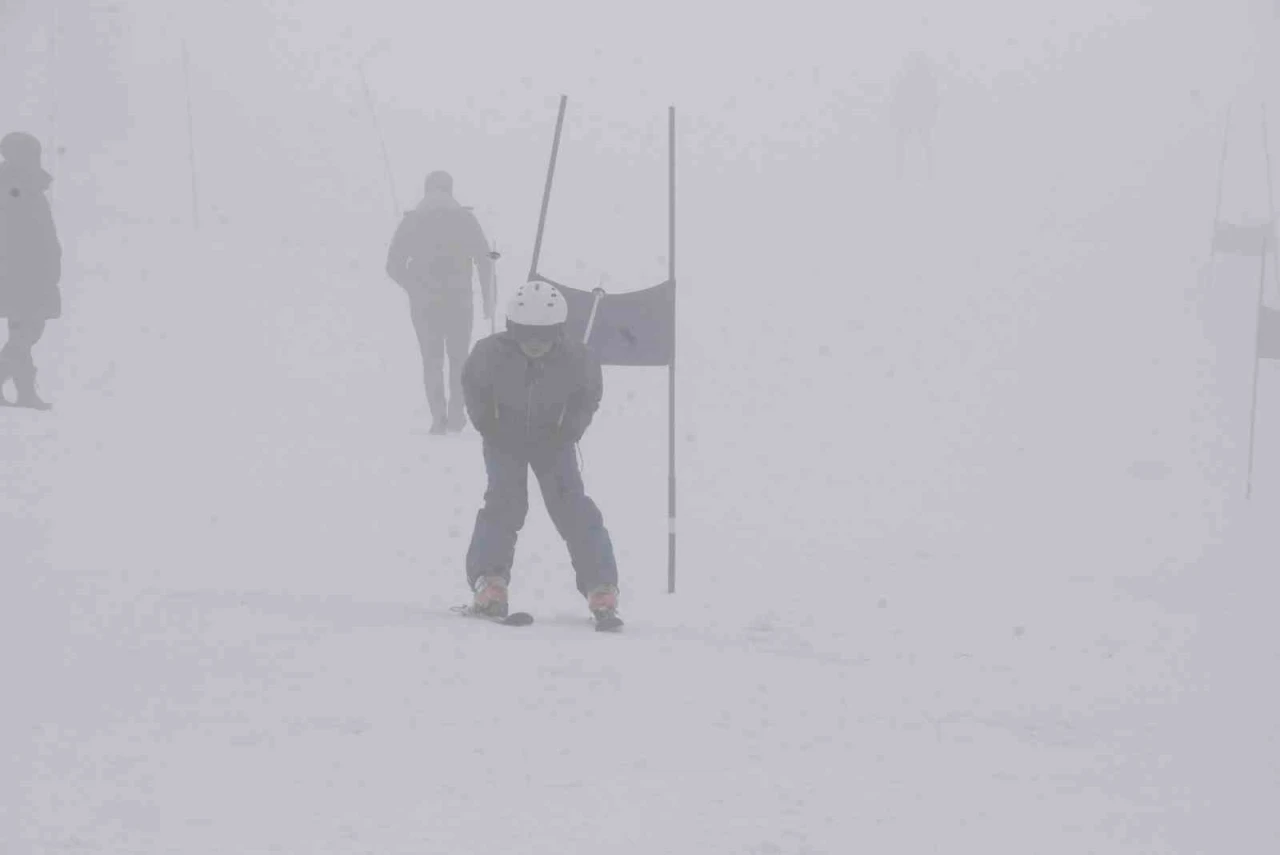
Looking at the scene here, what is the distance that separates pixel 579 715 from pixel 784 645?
2.13 m

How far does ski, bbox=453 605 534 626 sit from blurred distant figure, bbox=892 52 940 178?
3270cm

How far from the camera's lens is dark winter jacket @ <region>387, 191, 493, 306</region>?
12.6 m

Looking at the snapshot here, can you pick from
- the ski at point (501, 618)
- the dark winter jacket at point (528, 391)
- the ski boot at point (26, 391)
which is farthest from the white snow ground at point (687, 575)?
the dark winter jacket at point (528, 391)

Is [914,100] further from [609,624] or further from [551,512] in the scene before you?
[609,624]

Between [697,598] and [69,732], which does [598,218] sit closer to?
[697,598]

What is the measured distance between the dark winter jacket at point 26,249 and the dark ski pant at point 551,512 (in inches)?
251

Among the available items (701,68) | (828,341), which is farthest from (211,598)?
(701,68)

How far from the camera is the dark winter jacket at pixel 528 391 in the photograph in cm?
705

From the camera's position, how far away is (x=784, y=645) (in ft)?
24.7

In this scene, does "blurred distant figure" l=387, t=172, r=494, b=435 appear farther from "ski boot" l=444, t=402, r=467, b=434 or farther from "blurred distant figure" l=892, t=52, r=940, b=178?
"blurred distant figure" l=892, t=52, r=940, b=178

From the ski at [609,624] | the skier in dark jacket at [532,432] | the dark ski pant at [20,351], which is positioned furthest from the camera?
the dark ski pant at [20,351]

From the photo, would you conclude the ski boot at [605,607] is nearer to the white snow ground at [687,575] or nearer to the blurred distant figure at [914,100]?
the white snow ground at [687,575]

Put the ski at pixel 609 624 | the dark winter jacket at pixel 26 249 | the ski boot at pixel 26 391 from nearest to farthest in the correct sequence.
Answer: the ski at pixel 609 624 → the dark winter jacket at pixel 26 249 → the ski boot at pixel 26 391

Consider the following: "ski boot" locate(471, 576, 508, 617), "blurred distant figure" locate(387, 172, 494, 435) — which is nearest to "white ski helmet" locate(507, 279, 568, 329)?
"ski boot" locate(471, 576, 508, 617)
